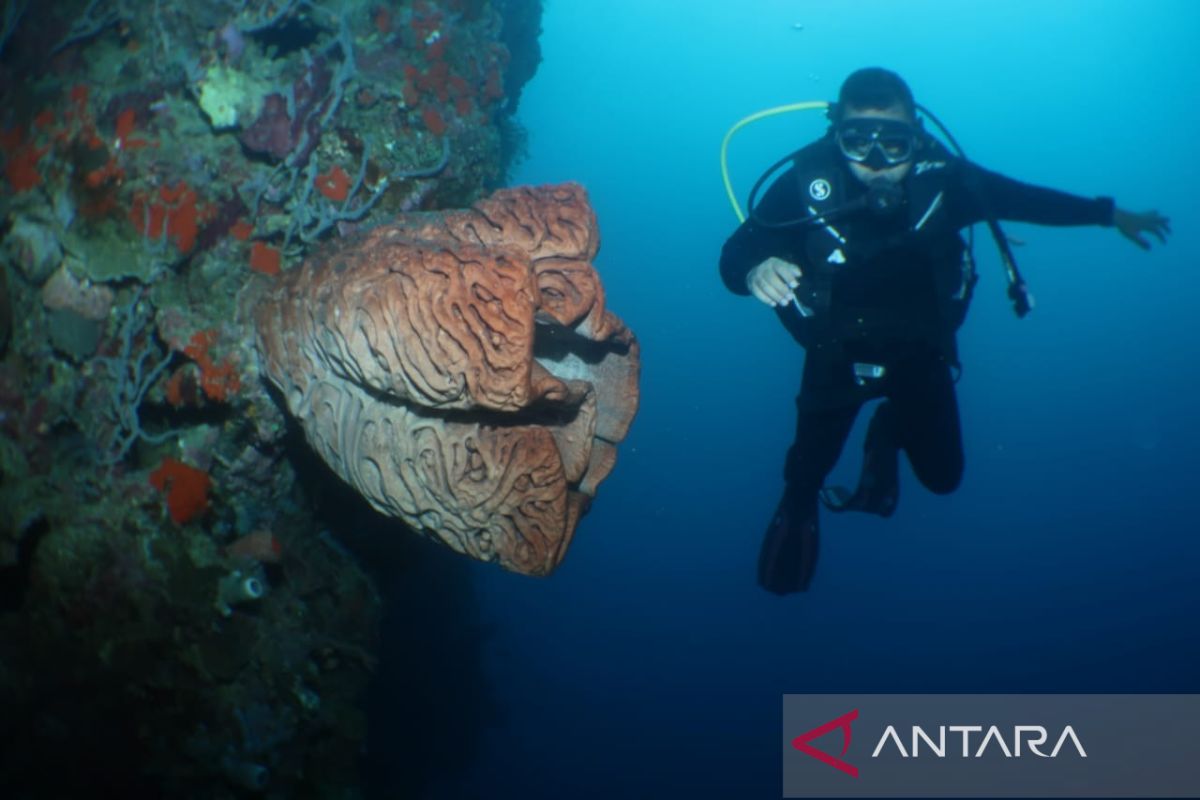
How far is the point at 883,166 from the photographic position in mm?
5109

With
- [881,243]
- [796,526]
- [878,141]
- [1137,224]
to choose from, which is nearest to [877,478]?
[796,526]

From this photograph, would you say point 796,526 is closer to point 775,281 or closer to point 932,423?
point 932,423

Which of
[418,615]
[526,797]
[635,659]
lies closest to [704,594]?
[635,659]

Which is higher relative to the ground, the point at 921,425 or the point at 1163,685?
the point at 1163,685

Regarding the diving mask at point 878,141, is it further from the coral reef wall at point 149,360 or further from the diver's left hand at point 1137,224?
the coral reef wall at point 149,360

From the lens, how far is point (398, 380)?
116 inches

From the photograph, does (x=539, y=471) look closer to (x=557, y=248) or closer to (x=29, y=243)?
(x=557, y=248)

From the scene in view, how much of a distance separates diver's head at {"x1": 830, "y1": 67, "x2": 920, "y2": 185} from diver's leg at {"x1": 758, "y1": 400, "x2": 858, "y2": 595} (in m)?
2.25

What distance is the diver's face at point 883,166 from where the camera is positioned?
16.9 ft

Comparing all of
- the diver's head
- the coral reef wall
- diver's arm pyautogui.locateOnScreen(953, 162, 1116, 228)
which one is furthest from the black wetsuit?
the coral reef wall

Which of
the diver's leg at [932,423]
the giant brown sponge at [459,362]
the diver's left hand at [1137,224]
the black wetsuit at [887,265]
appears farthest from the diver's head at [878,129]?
the giant brown sponge at [459,362]

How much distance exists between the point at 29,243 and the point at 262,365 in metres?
1.51

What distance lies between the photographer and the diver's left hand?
5.41 meters

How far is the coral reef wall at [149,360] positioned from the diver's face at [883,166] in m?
3.43
